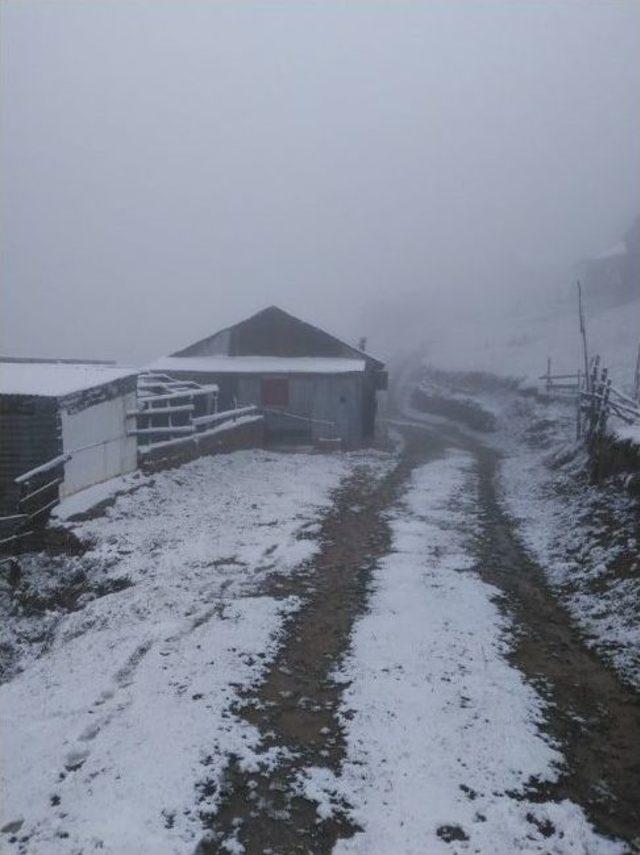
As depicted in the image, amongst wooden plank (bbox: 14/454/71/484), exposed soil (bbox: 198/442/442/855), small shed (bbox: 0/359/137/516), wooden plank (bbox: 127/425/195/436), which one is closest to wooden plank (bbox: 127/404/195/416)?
small shed (bbox: 0/359/137/516)

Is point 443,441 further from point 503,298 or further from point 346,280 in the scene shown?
point 346,280

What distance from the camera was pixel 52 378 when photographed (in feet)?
45.9

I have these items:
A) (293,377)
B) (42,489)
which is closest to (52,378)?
(42,489)

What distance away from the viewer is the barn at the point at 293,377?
29750 mm

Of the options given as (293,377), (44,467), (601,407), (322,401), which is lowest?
(44,467)

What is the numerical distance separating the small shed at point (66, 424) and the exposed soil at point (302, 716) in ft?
19.3

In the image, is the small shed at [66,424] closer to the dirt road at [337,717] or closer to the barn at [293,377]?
the dirt road at [337,717]

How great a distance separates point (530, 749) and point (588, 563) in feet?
17.8

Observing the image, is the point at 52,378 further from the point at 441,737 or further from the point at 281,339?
the point at 281,339

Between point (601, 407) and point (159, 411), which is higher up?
point (601, 407)

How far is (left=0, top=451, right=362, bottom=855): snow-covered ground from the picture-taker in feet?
16.5

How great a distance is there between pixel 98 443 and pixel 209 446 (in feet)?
18.4

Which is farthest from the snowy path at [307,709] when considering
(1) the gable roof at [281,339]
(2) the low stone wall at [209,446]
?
(1) the gable roof at [281,339]

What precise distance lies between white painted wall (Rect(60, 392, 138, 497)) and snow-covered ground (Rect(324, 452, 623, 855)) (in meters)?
7.42
